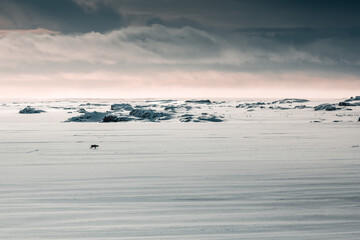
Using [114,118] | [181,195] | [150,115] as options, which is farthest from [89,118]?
[181,195]

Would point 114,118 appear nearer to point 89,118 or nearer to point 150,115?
point 89,118

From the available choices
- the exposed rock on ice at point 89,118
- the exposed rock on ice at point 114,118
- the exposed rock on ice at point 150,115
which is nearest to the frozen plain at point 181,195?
the exposed rock on ice at point 114,118

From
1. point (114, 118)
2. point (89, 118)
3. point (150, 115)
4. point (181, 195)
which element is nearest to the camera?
point (181, 195)

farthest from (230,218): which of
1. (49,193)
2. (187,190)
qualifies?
(49,193)

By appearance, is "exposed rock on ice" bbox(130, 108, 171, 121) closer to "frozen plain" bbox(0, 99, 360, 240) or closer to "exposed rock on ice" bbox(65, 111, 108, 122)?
"exposed rock on ice" bbox(65, 111, 108, 122)

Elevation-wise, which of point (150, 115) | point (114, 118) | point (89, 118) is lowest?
point (89, 118)

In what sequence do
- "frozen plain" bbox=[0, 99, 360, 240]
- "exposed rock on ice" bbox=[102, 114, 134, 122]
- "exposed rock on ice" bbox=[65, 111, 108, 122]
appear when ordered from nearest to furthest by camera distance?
1. "frozen plain" bbox=[0, 99, 360, 240]
2. "exposed rock on ice" bbox=[102, 114, 134, 122]
3. "exposed rock on ice" bbox=[65, 111, 108, 122]

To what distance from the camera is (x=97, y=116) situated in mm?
27953

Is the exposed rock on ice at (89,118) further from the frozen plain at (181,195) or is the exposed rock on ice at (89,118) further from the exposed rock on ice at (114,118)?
the frozen plain at (181,195)

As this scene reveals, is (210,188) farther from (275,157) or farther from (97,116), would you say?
(97,116)

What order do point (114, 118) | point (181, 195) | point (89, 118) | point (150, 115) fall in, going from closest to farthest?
point (181, 195) < point (114, 118) < point (89, 118) < point (150, 115)

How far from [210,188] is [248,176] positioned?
50.0 inches

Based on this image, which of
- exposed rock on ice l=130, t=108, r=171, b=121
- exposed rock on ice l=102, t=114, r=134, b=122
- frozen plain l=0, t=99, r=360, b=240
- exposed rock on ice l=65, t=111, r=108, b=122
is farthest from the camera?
exposed rock on ice l=130, t=108, r=171, b=121

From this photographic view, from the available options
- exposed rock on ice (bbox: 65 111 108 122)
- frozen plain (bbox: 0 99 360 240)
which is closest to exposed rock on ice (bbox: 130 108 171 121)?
exposed rock on ice (bbox: 65 111 108 122)
